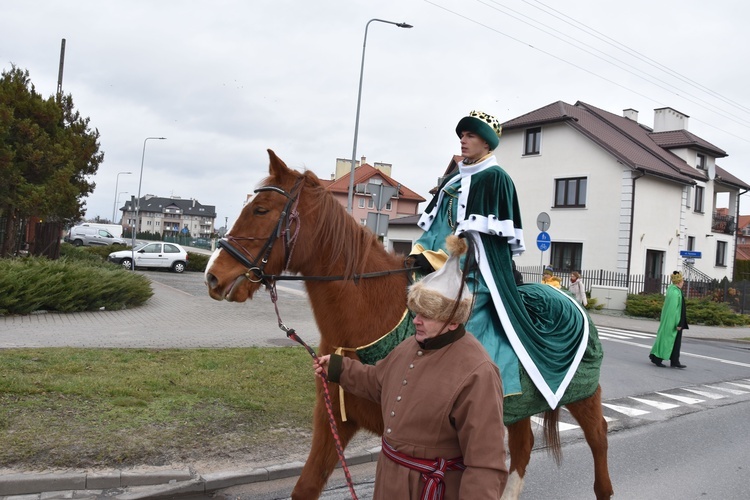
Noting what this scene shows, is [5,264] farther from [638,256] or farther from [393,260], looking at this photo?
[638,256]

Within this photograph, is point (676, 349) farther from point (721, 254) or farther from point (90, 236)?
point (90, 236)

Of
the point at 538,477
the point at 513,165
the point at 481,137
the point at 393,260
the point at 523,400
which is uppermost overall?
the point at 513,165

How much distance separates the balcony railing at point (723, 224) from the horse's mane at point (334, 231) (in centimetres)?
3710

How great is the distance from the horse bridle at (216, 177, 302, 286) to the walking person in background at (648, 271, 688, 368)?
11.2 meters

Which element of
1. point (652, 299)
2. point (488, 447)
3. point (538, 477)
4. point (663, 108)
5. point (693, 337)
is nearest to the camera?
point (488, 447)

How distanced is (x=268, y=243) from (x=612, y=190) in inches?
1106

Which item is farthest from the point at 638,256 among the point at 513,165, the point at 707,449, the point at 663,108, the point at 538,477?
the point at 538,477

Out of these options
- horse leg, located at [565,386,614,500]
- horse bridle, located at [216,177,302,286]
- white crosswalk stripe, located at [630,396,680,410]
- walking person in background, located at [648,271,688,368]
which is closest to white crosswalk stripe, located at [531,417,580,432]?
white crosswalk stripe, located at [630,396,680,410]

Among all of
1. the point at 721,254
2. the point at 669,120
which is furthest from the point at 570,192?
the point at 721,254

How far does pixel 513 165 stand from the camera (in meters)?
33.1

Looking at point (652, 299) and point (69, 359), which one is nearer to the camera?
point (69, 359)

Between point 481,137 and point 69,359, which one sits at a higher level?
point 481,137

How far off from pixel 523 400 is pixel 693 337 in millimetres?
18383

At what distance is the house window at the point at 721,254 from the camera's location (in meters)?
36.3
